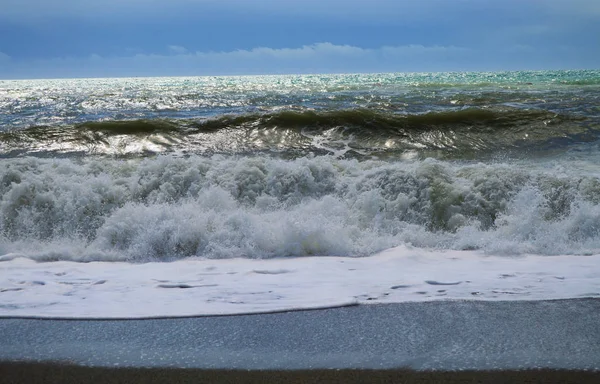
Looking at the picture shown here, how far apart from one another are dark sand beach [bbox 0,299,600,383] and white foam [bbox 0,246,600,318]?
0.19 m

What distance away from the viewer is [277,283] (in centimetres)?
425

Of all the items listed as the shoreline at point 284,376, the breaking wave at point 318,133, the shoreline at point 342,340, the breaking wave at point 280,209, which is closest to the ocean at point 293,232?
the breaking wave at point 280,209

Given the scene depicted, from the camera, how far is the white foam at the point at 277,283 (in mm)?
3734

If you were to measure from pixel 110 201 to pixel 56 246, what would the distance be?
1.17 meters

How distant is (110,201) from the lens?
6.57 meters

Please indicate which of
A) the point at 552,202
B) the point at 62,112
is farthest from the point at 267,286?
the point at 62,112

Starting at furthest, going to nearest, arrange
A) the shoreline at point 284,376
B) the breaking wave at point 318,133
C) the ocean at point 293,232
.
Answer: the breaking wave at point 318,133 < the ocean at point 293,232 < the shoreline at point 284,376

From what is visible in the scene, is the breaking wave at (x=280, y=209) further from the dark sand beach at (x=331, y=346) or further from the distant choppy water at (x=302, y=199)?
the dark sand beach at (x=331, y=346)

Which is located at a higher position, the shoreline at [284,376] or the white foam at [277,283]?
the shoreline at [284,376]

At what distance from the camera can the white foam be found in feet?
12.3

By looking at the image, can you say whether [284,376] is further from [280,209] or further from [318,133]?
[318,133]

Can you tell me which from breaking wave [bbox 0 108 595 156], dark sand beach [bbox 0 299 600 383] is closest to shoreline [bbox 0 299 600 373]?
dark sand beach [bbox 0 299 600 383]

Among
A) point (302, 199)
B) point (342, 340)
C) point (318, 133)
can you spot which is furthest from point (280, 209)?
point (318, 133)

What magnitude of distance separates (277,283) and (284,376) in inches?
63.3
